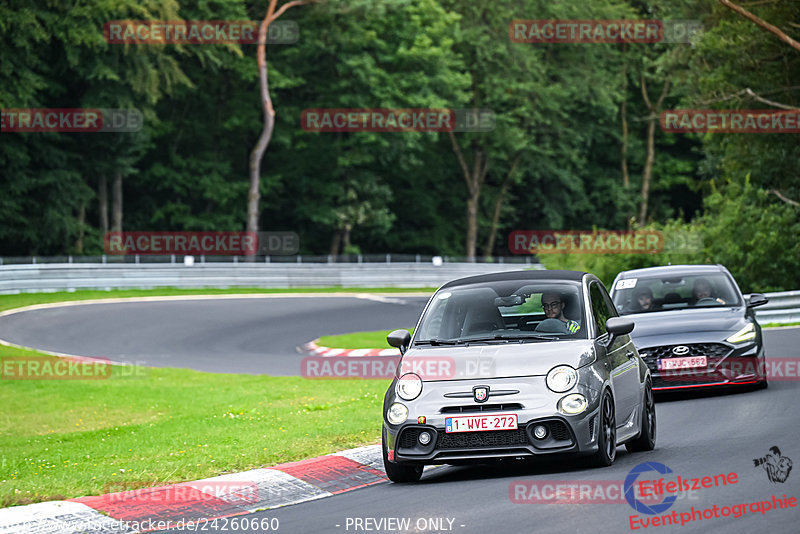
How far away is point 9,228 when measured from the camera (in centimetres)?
5241

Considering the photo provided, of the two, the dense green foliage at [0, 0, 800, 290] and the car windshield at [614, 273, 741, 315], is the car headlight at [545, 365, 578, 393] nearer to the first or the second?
the car windshield at [614, 273, 741, 315]

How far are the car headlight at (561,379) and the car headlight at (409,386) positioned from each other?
997 millimetres

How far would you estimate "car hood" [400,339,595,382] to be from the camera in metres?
9.27

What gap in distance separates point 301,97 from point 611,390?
55.3 meters

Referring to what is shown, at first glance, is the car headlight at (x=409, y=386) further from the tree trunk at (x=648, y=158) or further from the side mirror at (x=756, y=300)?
the tree trunk at (x=648, y=158)

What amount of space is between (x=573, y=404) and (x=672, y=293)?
24.8 feet

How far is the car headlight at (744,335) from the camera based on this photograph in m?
14.8

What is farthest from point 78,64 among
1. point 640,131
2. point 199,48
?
point 640,131

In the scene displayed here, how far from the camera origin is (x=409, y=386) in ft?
31.0

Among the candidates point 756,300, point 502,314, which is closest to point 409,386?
point 502,314

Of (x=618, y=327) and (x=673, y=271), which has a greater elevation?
(x=673, y=271)

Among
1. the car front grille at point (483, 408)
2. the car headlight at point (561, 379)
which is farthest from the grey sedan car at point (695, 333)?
the car front grille at point (483, 408)

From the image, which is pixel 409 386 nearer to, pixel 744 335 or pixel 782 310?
pixel 744 335

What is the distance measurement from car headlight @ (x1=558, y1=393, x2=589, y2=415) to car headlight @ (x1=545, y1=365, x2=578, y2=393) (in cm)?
7
